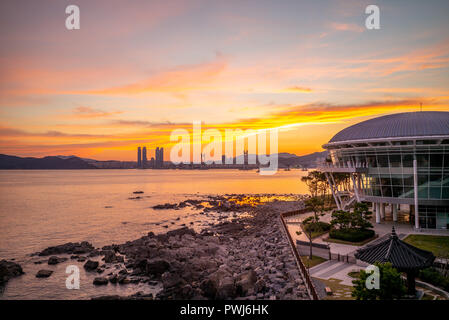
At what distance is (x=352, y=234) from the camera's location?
34.4m

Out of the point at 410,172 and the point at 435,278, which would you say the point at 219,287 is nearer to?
the point at 435,278

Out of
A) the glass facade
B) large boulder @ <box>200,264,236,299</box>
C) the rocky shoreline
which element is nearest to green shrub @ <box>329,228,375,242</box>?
the rocky shoreline

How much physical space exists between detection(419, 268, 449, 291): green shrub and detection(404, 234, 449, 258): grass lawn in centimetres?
733

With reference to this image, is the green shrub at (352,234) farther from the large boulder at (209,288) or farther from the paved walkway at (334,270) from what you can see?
the large boulder at (209,288)

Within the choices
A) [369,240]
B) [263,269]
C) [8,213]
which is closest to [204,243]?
[263,269]

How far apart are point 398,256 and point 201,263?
1918 cm

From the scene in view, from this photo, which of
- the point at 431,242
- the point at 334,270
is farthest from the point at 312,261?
the point at 431,242

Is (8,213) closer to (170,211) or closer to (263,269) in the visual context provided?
(170,211)

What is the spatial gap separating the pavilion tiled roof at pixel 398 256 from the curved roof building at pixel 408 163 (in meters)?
22.3

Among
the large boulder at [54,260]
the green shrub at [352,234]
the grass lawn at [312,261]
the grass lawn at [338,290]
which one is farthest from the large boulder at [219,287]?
the large boulder at [54,260]

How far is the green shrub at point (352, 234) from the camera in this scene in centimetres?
3394

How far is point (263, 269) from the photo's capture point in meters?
29.2
